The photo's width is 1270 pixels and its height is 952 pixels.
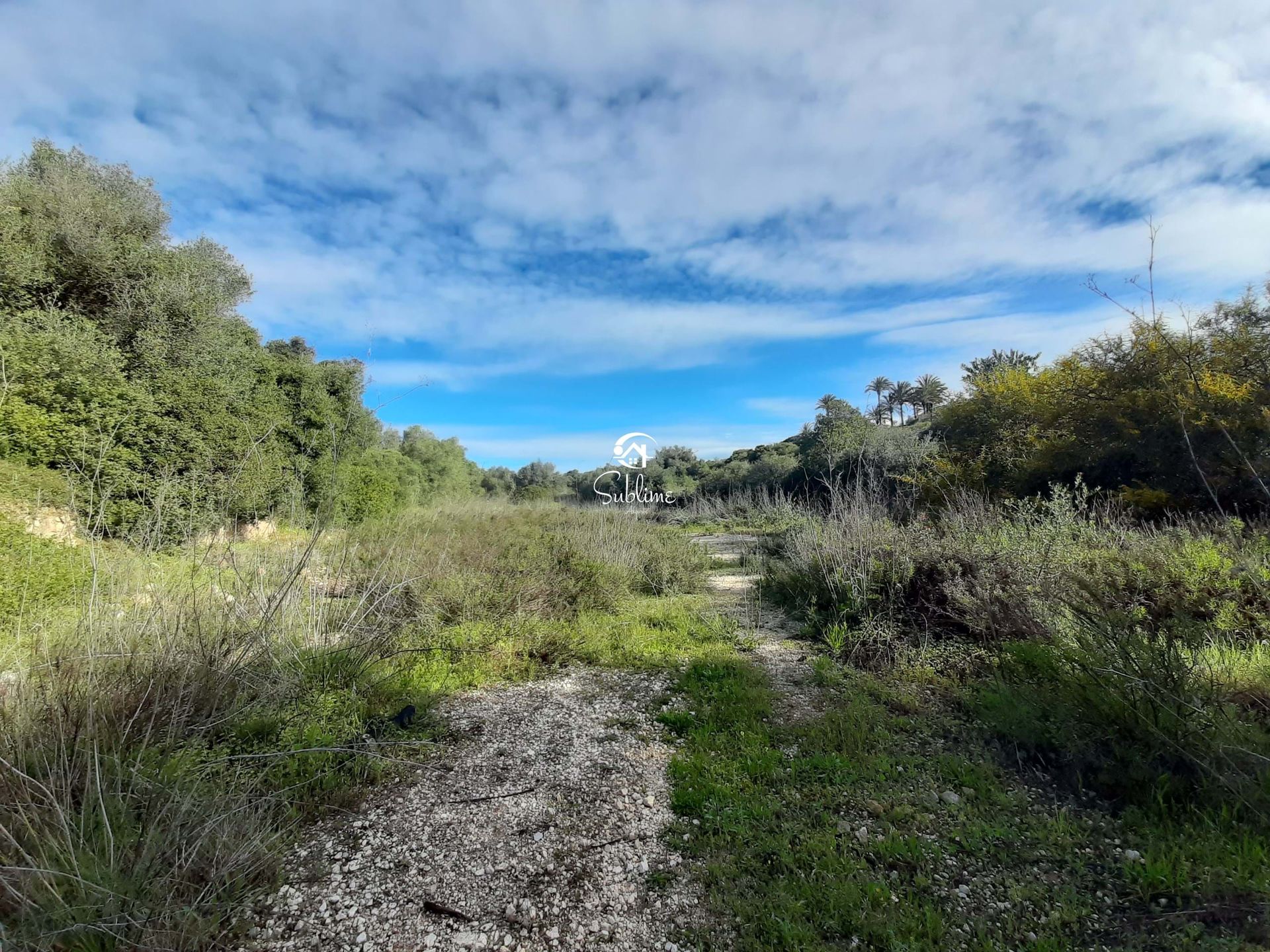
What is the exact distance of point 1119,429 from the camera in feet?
26.0

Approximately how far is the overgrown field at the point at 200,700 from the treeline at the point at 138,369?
2.15ft

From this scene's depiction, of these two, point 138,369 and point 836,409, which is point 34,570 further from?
point 836,409

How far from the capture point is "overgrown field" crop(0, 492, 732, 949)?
5.22 ft

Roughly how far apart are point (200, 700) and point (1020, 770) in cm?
441

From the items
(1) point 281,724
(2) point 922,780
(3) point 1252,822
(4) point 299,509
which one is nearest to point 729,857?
(2) point 922,780

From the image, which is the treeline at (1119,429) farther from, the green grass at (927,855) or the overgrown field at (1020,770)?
the green grass at (927,855)

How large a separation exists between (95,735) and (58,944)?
75 centimetres

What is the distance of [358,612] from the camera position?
145 inches

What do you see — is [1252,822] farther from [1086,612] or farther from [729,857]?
[729,857]

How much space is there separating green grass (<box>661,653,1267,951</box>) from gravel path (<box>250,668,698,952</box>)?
23 centimetres

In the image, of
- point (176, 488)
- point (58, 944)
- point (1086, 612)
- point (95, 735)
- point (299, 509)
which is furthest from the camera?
point (299, 509)

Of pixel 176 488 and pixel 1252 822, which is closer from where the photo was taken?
pixel 1252 822

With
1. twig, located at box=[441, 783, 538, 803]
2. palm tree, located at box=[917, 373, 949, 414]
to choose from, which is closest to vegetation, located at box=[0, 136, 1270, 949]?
twig, located at box=[441, 783, 538, 803]

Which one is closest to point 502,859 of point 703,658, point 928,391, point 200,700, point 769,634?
point 200,700
